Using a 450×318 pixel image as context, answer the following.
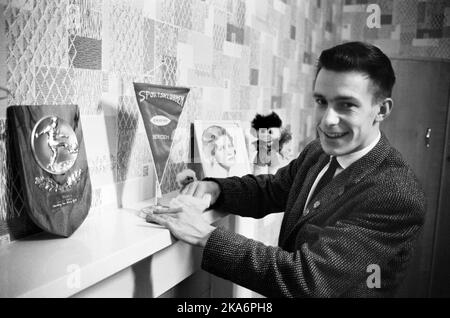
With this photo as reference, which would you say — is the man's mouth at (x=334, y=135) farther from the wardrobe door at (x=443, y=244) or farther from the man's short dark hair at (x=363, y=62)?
the wardrobe door at (x=443, y=244)

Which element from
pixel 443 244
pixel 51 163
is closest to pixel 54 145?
pixel 51 163

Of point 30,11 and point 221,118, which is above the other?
point 30,11

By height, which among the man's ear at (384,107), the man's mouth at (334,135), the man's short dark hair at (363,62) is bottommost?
the man's mouth at (334,135)

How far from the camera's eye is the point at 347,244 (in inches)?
31.9

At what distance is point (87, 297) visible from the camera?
2.19ft

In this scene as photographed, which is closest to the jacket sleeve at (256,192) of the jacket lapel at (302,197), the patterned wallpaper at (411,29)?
the jacket lapel at (302,197)

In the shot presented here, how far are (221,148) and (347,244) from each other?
1.90 ft

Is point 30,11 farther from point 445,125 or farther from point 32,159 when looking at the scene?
point 445,125

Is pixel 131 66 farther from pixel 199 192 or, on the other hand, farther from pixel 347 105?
pixel 347 105

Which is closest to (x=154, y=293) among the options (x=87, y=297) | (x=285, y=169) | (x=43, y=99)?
(x=87, y=297)

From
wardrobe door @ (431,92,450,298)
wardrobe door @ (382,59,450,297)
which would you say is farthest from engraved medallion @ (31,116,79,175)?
wardrobe door @ (431,92,450,298)

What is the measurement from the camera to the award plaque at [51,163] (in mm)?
687

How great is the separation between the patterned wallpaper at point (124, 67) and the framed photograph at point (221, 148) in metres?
0.05

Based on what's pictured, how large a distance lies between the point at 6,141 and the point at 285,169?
2.57ft
